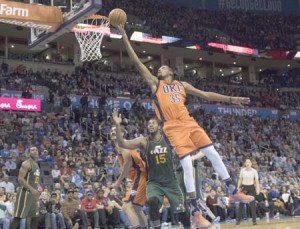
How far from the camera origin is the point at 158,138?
654 centimetres

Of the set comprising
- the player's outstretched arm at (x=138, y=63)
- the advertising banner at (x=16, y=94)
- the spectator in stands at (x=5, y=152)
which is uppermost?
the advertising banner at (x=16, y=94)

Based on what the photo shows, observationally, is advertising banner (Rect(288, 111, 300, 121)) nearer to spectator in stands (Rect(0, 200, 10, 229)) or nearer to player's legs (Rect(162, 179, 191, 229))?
spectator in stands (Rect(0, 200, 10, 229))

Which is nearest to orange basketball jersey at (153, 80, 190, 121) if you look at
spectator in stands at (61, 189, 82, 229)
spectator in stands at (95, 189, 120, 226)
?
spectator in stands at (61, 189, 82, 229)

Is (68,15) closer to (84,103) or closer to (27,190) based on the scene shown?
(27,190)

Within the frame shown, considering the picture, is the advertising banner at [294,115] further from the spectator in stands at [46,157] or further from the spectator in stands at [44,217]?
the spectator in stands at [44,217]

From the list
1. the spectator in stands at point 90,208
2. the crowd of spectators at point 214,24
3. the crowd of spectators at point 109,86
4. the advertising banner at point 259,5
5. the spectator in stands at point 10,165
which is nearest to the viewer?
the spectator in stands at point 90,208

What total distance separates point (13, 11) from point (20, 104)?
11.0m

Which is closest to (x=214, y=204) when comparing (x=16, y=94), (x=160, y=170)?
(x=160, y=170)

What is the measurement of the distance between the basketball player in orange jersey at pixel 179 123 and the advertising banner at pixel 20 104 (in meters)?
14.2

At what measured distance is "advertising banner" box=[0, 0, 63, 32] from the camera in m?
9.37

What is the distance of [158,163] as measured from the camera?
643cm

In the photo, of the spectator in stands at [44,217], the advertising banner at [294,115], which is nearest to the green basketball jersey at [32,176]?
the spectator in stands at [44,217]

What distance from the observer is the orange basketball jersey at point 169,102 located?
21.4 feet

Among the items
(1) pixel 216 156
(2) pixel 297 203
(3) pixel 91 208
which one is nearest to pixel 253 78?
(2) pixel 297 203
